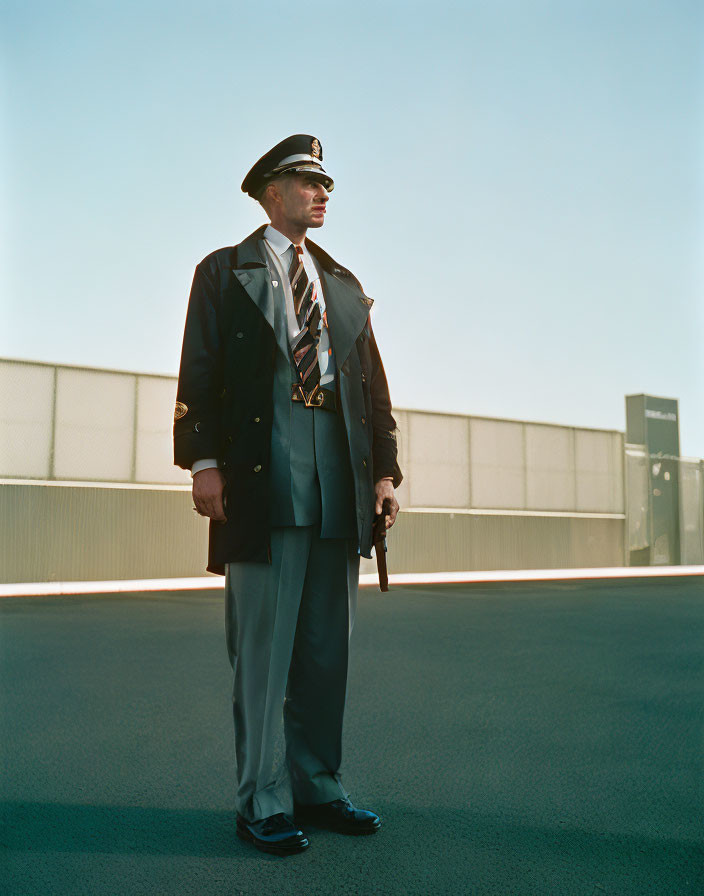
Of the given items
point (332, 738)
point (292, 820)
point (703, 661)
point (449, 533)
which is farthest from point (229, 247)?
point (449, 533)

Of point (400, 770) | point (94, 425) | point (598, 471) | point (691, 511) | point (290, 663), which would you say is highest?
point (94, 425)

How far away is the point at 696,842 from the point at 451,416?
21741mm

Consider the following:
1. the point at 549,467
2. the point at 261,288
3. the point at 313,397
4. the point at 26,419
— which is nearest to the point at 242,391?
the point at 313,397

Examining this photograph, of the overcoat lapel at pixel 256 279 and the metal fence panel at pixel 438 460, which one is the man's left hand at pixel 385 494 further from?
the metal fence panel at pixel 438 460

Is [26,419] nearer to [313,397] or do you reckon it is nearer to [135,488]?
[135,488]

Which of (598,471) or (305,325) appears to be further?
(598,471)

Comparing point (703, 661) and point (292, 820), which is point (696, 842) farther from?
point (703, 661)

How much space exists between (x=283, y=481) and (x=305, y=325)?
485mm

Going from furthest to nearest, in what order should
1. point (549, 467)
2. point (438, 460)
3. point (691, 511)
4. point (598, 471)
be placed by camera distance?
point (598, 471) → point (691, 511) → point (549, 467) → point (438, 460)

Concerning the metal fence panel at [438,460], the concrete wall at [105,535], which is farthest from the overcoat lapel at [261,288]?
the metal fence panel at [438,460]

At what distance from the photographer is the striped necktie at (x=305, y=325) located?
2756mm

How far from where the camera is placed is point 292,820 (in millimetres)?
2709

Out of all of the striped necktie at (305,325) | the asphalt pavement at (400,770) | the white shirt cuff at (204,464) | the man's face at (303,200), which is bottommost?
the asphalt pavement at (400,770)

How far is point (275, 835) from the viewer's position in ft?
8.39
